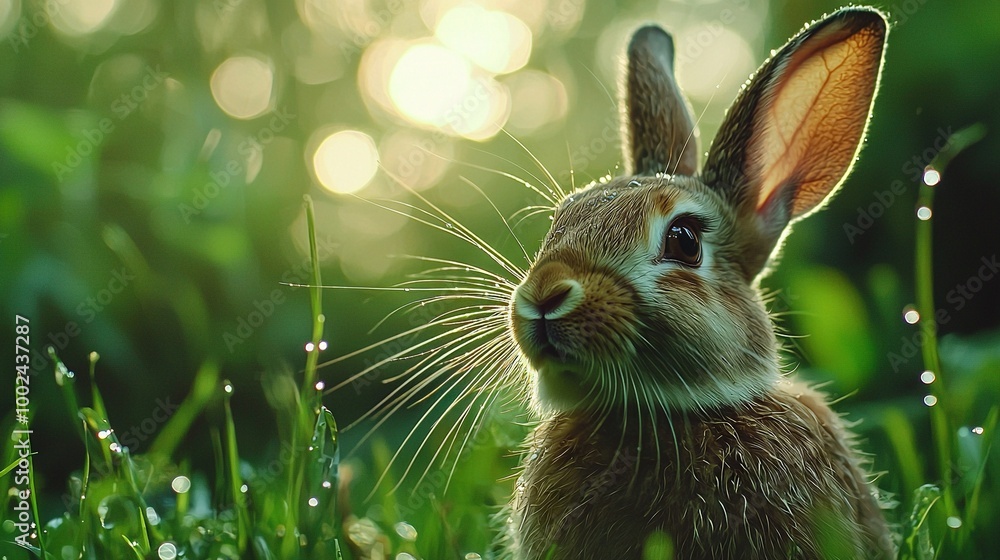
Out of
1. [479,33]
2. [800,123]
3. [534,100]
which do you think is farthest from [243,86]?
[800,123]

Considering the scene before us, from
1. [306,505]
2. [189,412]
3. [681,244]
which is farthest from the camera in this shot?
[189,412]

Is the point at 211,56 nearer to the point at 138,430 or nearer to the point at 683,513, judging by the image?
the point at 138,430

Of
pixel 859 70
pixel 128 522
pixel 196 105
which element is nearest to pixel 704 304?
pixel 859 70

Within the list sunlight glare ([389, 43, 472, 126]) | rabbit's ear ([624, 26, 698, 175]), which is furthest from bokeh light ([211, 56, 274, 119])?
rabbit's ear ([624, 26, 698, 175])

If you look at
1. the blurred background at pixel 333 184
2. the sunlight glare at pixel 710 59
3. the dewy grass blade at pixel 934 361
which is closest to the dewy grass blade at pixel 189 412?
the blurred background at pixel 333 184

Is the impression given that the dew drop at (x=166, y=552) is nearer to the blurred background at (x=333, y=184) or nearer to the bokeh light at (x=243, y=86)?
the blurred background at (x=333, y=184)

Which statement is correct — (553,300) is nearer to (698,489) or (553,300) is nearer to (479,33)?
(698,489)
